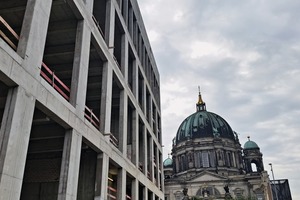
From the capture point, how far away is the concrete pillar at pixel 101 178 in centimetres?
1426

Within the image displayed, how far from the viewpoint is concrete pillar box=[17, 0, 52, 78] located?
369 inches

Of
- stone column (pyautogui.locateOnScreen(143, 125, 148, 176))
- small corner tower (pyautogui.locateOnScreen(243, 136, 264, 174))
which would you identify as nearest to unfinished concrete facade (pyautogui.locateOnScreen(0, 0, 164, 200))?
stone column (pyautogui.locateOnScreen(143, 125, 148, 176))

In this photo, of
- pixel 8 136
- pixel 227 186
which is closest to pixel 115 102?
pixel 8 136

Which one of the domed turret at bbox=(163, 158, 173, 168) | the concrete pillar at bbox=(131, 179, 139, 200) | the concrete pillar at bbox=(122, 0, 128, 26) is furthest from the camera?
the domed turret at bbox=(163, 158, 173, 168)

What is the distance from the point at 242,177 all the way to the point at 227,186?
18.4 feet

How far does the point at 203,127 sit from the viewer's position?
88.2 meters

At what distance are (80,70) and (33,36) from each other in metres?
3.66

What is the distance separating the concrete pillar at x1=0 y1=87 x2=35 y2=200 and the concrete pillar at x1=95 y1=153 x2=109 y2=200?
20.9 feet

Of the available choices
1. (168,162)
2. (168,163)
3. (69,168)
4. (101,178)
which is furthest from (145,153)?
(168,162)

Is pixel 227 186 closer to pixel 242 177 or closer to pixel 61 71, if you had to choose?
pixel 242 177

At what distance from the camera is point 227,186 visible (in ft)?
228

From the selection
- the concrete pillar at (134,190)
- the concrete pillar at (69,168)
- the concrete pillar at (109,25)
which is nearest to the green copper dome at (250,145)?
the concrete pillar at (134,190)

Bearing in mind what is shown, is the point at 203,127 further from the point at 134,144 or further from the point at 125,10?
the point at 125,10

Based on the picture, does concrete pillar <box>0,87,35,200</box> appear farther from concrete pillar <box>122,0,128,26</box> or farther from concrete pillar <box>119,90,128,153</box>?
concrete pillar <box>122,0,128,26</box>
